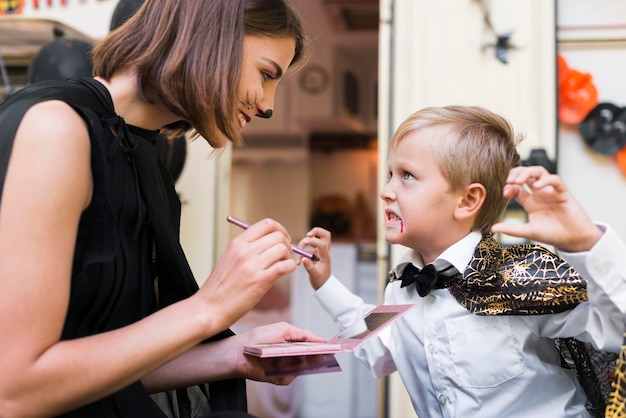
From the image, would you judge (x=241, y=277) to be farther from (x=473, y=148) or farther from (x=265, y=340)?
(x=473, y=148)

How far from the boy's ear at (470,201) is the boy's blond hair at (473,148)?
17 millimetres

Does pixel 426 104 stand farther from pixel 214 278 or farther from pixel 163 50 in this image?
pixel 214 278

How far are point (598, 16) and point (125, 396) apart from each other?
197cm

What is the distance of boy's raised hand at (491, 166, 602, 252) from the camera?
3.13 feet

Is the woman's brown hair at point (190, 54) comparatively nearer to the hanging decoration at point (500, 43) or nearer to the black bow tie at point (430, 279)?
the black bow tie at point (430, 279)

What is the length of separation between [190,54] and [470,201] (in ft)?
2.11

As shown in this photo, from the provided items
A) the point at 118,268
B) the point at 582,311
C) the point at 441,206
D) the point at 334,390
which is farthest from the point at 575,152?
the point at 118,268

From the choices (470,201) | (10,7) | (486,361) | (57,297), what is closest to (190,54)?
(57,297)

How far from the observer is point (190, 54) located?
1.08m

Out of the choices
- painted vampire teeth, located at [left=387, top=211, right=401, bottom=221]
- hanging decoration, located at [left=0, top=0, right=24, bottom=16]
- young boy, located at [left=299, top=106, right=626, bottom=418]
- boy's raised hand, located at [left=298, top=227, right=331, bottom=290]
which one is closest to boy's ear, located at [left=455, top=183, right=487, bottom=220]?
young boy, located at [left=299, top=106, right=626, bottom=418]

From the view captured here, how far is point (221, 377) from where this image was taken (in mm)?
1209

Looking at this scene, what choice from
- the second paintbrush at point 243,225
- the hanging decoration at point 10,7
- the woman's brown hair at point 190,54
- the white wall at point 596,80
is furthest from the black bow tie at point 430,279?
the hanging decoration at point 10,7

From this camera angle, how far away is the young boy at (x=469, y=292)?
1.24 metres

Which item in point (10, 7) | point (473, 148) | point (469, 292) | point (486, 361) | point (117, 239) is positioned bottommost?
point (486, 361)
